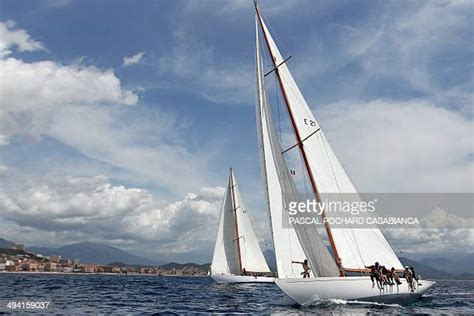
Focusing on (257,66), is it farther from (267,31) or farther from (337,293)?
(337,293)

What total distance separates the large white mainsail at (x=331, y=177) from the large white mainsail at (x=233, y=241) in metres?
35.6

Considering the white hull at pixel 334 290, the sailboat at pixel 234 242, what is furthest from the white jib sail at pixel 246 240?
the white hull at pixel 334 290

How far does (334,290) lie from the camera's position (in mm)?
24125

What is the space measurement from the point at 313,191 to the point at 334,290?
6.63 m

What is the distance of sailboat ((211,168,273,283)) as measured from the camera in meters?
64.4

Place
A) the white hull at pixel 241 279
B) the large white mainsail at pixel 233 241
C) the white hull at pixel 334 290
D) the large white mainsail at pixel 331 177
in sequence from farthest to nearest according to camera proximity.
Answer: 1. the large white mainsail at pixel 233 241
2. the white hull at pixel 241 279
3. the large white mainsail at pixel 331 177
4. the white hull at pixel 334 290

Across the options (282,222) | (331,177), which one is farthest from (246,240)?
A: (282,222)

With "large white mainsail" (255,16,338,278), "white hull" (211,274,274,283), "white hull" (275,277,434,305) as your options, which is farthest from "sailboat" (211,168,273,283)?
A: "white hull" (275,277,434,305)

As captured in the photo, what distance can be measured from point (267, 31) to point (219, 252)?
136 ft

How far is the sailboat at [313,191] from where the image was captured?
27.4m

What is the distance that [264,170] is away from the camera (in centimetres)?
Result: 2864

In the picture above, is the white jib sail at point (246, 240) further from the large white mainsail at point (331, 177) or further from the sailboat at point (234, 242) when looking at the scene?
the large white mainsail at point (331, 177)

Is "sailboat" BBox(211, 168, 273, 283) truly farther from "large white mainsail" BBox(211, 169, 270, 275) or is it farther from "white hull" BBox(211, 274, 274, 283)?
"white hull" BBox(211, 274, 274, 283)

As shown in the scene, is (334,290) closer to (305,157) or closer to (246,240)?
(305,157)
